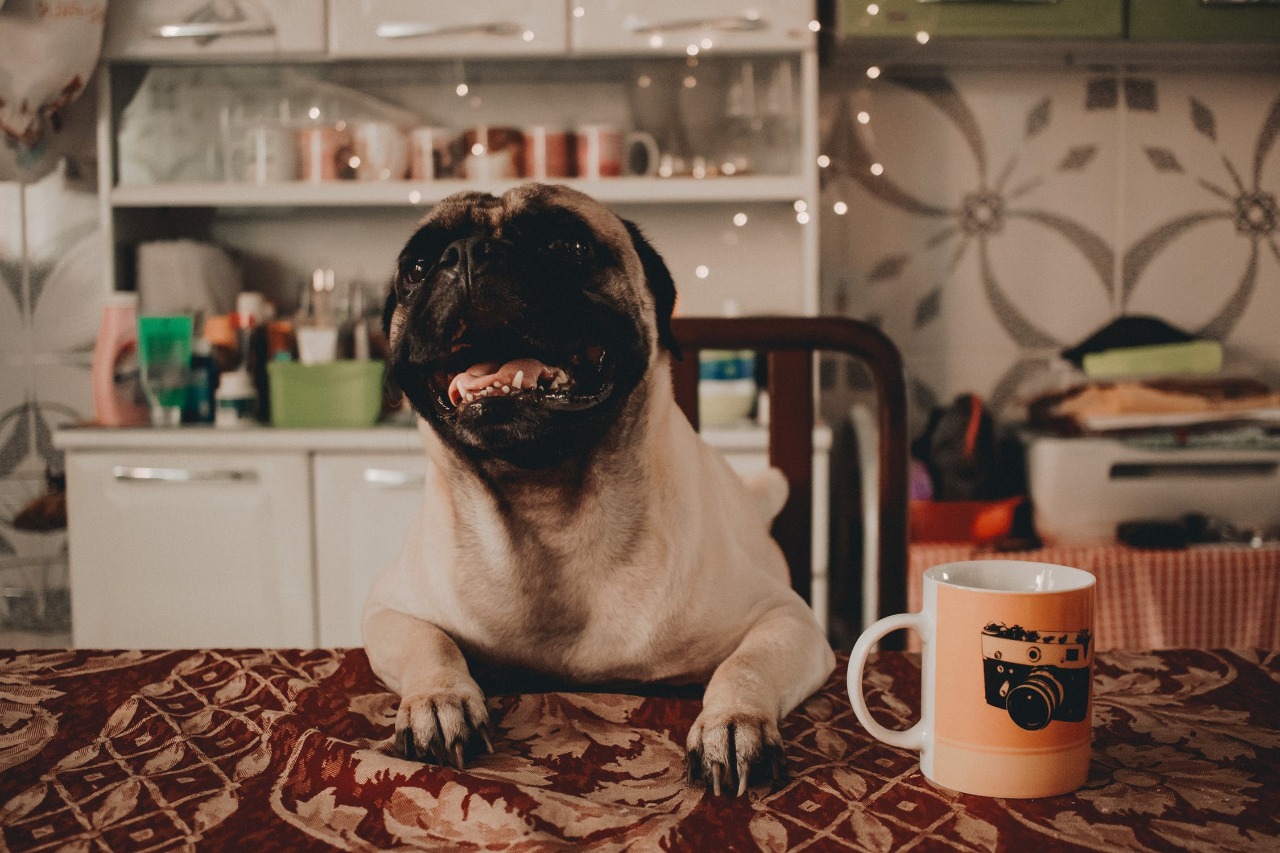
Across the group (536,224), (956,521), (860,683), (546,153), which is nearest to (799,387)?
(536,224)

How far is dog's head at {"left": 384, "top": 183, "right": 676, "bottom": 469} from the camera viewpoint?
2.16ft

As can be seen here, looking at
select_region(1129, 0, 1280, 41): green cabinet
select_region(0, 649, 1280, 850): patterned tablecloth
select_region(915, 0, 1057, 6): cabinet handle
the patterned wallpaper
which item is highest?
select_region(915, 0, 1057, 6): cabinet handle

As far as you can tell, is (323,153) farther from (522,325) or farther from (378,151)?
(522,325)

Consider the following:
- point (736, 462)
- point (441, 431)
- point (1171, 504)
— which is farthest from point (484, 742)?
point (1171, 504)

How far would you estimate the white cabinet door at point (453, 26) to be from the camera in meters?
1.83

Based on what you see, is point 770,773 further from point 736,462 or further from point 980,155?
point 980,155

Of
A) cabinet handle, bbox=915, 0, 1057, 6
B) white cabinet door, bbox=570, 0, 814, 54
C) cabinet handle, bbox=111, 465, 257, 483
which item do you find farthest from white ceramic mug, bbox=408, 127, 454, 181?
cabinet handle, bbox=915, 0, 1057, 6

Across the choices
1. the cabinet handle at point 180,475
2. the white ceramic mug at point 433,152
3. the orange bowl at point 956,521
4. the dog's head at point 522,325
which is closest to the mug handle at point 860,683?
the dog's head at point 522,325

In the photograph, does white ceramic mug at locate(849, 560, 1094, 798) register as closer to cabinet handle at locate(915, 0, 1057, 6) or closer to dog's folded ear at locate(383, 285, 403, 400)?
dog's folded ear at locate(383, 285, 403, 400)

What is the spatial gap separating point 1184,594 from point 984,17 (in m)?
1.09

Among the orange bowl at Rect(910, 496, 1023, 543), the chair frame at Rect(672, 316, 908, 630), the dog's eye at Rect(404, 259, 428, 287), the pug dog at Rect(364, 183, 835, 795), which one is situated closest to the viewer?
the pug dog at Rect(364, 183, 835, 795)

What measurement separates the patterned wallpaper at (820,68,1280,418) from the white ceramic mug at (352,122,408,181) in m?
0.92

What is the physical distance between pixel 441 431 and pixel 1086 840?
0.48 metres

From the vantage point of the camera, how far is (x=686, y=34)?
71.7 inches
